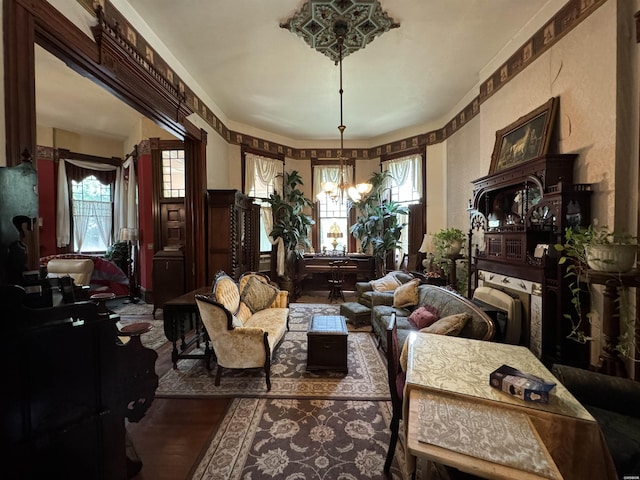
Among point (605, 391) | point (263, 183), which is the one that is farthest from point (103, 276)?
point (605, 391)

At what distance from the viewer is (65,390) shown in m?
1.11

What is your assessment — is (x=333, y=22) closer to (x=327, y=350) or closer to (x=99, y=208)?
(x=327, y=350)

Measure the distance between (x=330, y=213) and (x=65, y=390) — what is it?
6.31 meters

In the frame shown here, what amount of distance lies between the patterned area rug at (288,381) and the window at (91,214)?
5366 millimetres

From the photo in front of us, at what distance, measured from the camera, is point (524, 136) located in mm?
3090

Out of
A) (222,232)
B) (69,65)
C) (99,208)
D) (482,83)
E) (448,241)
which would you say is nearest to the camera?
(69,65)

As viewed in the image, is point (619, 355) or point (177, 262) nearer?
point (619, 355)

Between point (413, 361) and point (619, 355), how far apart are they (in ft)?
5.58

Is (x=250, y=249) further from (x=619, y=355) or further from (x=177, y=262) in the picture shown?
(x=619, y=355)

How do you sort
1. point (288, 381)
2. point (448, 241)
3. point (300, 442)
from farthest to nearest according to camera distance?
point (448, 241)
point (288, 381)
point (300, 442)

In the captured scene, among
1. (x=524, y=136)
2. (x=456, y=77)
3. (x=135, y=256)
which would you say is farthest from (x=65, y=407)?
(x=135, y=256)

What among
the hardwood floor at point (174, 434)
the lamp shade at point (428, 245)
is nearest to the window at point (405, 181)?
the lamp shade at point (428, 245)

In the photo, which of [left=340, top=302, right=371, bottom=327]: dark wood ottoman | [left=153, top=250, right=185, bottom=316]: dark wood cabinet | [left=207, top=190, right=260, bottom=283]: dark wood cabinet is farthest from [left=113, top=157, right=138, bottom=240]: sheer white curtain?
[left=340, top=302, right=371, bottom=327]: dark wood ottoman

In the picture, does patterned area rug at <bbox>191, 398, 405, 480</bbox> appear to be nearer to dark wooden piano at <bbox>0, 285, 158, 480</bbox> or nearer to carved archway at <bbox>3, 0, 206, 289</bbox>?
dark wooden piano at <bbox>0, 285, 158, 480</bbox>
